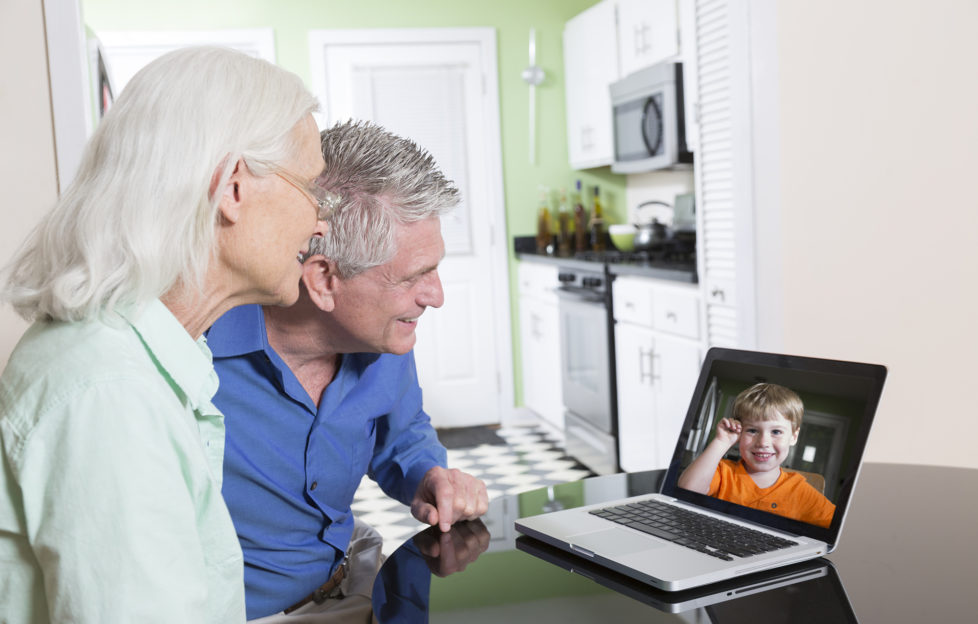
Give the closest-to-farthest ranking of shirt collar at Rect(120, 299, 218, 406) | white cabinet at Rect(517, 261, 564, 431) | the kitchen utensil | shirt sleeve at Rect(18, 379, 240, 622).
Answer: shirt sleeve at Rect(18, 379, 240, 622) → shirt collar at Rect(120, 299, 218, 406) → the kitchen utensil → white cabinet at Rect(517, 261, 564, 431)

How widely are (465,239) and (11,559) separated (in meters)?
4.69

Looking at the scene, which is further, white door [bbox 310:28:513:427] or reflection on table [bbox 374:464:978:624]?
white door [bbox 310:28:513:427]

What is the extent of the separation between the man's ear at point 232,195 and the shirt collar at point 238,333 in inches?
A: 19.1

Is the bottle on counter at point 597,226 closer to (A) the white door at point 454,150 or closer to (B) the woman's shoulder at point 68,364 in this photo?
(A) the white door at point 454,150

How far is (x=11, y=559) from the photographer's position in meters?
0.71

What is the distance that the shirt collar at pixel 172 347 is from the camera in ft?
2.53

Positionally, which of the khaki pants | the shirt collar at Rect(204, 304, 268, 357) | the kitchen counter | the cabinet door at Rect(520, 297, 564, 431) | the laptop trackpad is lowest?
the cabinet door at Rect(520, 297, 564, 431)

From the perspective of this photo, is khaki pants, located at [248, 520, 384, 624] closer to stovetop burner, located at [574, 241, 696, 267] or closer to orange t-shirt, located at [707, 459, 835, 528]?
orange t-shirt, located at [707, 459, 835, 528]

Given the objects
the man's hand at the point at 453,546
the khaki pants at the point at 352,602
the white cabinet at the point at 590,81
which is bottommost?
the khaki pants at the point at 352,602

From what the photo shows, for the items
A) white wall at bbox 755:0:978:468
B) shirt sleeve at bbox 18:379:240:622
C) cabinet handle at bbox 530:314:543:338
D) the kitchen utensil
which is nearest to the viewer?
shirt sleeve at bbox 18:379:240:622

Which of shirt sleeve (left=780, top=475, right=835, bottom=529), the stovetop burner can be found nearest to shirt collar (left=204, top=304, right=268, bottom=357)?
shirt sleeve (left=780, top=475, right=835, bottom=529)

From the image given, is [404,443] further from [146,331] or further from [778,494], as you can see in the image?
[146,331]

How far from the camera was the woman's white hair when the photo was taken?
753 millimetres

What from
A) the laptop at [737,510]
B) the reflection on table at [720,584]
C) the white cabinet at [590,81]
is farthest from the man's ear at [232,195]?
the white cabinet at [590,81]
